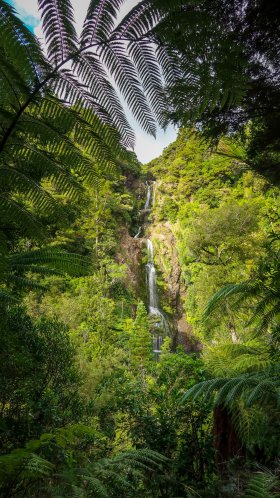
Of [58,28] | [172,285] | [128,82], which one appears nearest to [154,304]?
[172,285]

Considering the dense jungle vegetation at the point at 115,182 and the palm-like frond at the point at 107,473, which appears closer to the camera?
the dense jungle vegetation at the point at 115,182

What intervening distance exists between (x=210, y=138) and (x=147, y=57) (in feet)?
6.89

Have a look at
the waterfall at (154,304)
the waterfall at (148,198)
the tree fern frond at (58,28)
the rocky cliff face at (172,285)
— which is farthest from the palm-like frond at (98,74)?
the waterfall at (148,198)

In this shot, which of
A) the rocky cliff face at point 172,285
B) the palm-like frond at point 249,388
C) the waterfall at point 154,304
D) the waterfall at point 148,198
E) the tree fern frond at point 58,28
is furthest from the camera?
the waterfall at point 148,198

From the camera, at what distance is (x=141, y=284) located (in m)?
17.9

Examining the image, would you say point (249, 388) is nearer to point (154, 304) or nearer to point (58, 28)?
point (58, 28)

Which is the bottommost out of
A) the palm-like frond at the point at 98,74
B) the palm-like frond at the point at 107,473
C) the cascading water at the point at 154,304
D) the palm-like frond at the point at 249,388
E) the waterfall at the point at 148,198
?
the palm-like frond at the point at 107,473

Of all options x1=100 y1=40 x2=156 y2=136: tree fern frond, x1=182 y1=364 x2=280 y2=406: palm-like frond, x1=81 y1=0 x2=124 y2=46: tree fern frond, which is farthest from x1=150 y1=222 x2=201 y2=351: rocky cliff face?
x1=81 y1=0 x2=124 y2=46: tree fern frond

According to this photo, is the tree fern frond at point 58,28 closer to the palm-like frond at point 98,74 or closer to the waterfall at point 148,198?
the palm-like frond at point 98,74

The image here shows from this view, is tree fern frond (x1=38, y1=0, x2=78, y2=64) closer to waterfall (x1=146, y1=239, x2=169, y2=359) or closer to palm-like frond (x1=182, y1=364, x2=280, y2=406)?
palm-like frond (x1=182, y1=364, x2=280, y2=406)

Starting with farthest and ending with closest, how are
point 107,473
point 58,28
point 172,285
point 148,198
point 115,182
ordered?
point 148,198
point 172,285
point 115,182
point 107,473
point 58,28

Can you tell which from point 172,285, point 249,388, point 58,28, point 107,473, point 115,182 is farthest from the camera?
point 172,285

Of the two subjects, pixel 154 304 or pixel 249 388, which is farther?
pixel 154 304

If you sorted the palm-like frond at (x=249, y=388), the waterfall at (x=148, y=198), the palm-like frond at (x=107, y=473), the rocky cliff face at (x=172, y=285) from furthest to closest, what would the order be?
the waterfall at (x=148, y=198)
the rocky cliff face at (x=172, y=285)
the palm-like frond at (x=249, y=388)
the palm-like frond at (x=107, y=473)
